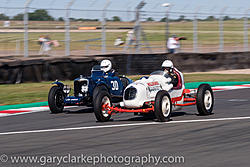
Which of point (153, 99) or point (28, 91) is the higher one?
point (28, 91)

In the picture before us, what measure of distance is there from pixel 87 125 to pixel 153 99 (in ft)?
4.56

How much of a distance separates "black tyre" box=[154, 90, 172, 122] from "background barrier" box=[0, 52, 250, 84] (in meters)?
8.04

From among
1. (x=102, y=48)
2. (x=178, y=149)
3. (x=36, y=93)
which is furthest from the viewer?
(x=102, y=48)

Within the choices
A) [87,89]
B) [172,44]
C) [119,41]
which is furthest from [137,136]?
[172,44]

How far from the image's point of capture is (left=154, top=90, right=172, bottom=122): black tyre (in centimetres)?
940

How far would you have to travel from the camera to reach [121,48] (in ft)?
72.8

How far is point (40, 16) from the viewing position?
19.9 m

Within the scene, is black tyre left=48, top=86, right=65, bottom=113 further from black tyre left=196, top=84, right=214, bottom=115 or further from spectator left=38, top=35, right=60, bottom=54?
spectator left=38, top=35, right=60, bottom=54

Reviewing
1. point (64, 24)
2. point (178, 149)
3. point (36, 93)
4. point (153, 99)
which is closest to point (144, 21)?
point (64, 24)

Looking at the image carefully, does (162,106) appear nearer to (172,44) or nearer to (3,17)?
(3,17)

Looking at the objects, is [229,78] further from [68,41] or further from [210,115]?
[210,115]

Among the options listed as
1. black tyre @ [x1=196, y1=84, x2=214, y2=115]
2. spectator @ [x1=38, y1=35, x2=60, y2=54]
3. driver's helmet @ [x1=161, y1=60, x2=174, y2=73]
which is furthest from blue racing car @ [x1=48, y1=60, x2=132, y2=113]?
spectator @ [x1=38, y1=35, x2=60, y2=54]

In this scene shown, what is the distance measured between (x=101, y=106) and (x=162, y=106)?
117 cm

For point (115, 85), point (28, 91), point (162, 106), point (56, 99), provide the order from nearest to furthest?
point (162, 106) → point (56, 99) → point (115, 85) → point (28, 91)
